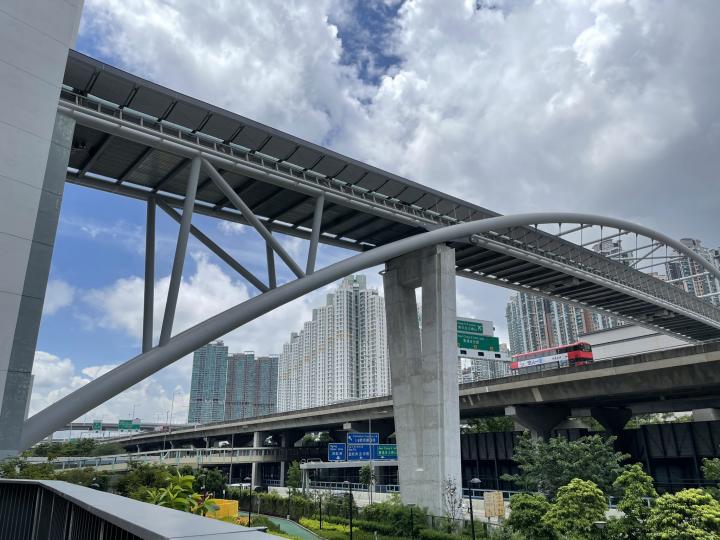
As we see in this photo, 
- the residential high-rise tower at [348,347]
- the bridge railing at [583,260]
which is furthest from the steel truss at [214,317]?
the residential high-rise tower at [348,347]

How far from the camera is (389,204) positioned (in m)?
28.5

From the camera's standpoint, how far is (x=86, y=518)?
14.0 feet

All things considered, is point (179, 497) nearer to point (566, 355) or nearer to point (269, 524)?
point (269, 524)

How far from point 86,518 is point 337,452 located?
3739cm

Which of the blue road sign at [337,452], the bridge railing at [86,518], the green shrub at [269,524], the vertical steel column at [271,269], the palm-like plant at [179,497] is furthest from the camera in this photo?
the blue road sign at [337,452]

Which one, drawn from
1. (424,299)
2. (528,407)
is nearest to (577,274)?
(528,407)

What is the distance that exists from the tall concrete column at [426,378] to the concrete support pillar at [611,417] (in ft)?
81.9

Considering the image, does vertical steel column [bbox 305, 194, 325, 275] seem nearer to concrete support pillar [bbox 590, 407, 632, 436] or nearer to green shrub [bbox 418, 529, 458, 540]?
green shrub [bbox 418, 529, 458, 540]

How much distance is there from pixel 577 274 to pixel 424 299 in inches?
617

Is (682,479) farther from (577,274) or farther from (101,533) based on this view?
(101,533)

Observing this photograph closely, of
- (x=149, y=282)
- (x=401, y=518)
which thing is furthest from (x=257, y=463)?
(x=149, y=282)

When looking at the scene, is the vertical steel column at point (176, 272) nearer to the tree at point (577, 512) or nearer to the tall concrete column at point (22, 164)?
the tall concrete column at point (22, 164)

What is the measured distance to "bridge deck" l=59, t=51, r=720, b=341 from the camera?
65.0 feet

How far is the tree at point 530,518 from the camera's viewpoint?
20.6 m
